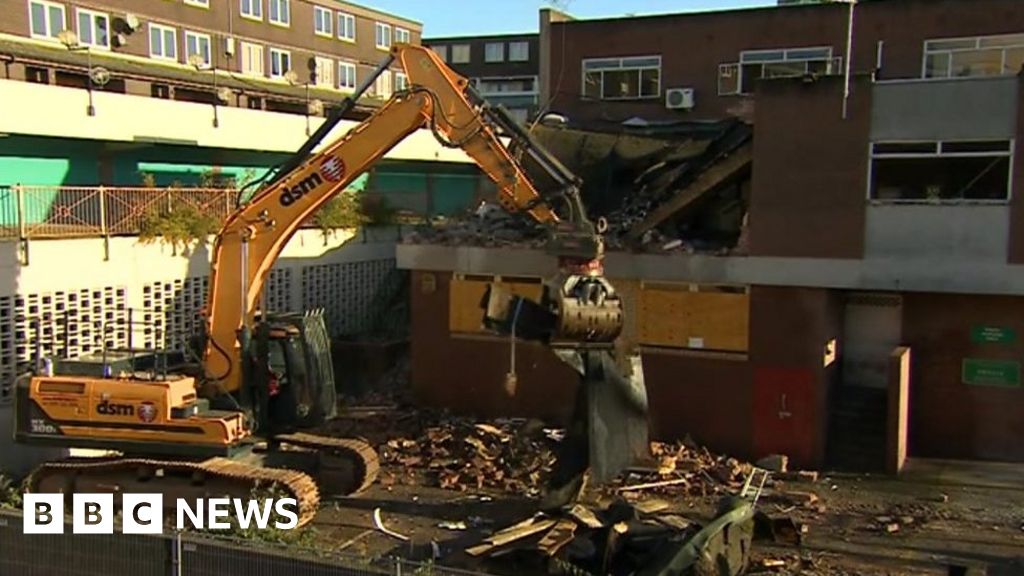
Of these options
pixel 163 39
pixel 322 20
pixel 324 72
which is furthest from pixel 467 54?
pixel 163 39

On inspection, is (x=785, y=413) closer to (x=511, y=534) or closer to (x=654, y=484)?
(x=654, y=484)

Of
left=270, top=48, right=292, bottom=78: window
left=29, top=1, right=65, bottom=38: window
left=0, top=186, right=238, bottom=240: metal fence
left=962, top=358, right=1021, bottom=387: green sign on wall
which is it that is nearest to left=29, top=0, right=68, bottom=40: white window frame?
left=29, top=1, right=65, bottom=38: window

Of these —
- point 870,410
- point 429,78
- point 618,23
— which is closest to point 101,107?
point 429,78

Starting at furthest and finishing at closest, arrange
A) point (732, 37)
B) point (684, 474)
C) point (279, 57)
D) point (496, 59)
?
point (496, 59)
point (279, 57)
point (732, 37)
point (684, 474)

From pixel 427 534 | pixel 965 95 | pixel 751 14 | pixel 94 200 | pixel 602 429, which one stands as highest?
pixel 751 14

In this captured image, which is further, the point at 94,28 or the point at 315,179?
the point at 94,28

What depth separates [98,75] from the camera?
2597cm

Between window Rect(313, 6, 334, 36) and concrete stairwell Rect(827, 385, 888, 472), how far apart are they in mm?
34186

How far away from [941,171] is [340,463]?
11715 mm

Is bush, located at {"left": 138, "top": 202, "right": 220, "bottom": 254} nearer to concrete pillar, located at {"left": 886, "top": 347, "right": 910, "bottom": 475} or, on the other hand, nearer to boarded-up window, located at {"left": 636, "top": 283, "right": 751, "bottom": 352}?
boarded-up window, located at {"left": 636, "top": 283, "right": 751, "bottom": 352}

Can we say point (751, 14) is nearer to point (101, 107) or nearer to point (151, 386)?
point (101, 107)

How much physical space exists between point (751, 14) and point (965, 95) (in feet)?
Result: 35.8

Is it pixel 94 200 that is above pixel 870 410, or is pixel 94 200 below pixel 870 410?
above

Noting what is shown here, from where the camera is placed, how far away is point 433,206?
38125mm
